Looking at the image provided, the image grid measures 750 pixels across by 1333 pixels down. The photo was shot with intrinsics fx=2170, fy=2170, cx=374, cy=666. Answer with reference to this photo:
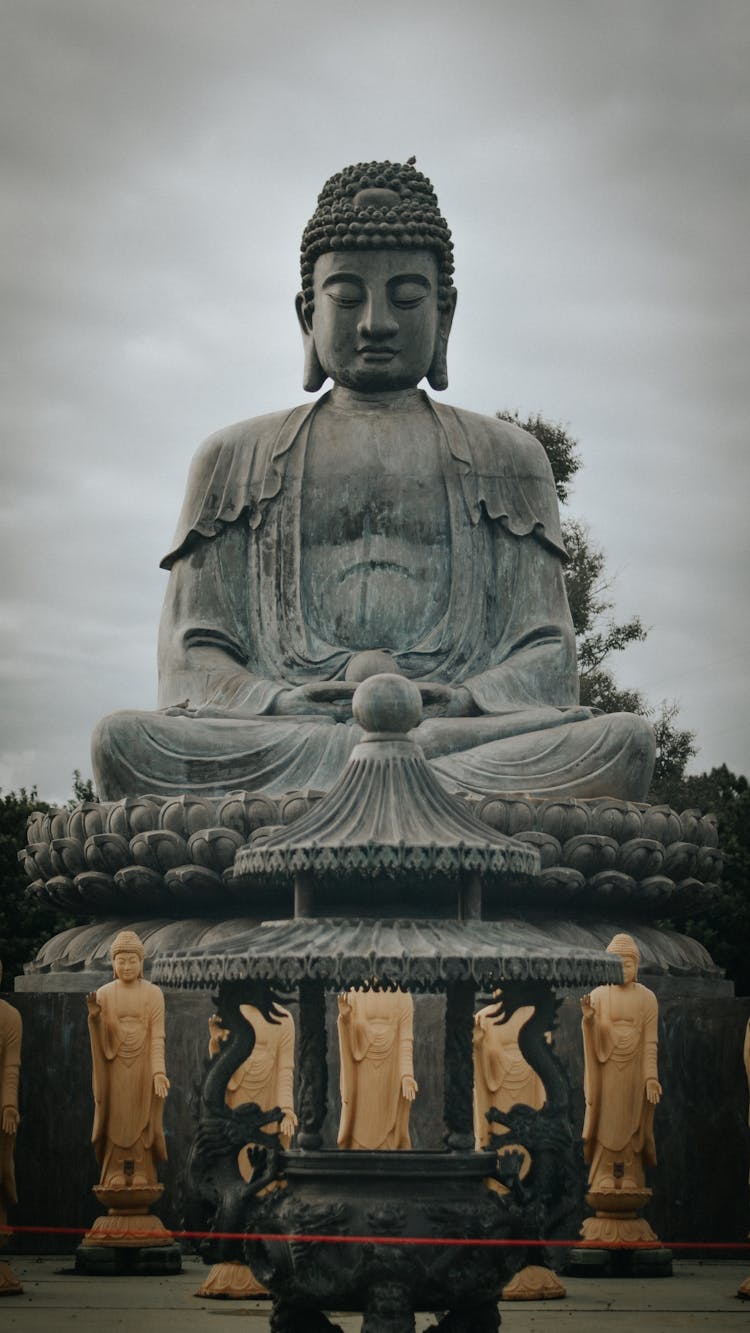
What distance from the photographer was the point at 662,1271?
8375 millimetres

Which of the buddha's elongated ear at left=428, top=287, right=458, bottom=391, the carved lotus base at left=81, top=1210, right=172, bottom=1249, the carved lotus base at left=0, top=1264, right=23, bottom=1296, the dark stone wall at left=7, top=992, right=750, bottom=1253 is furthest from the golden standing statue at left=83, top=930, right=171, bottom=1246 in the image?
the buddha's elongated ear at left=428, top=287, right=458, bottom=391

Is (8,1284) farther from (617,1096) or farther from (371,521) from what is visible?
(371,521)

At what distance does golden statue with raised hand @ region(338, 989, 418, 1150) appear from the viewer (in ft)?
27.4

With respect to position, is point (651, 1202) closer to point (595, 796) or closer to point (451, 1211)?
point (595, 796)

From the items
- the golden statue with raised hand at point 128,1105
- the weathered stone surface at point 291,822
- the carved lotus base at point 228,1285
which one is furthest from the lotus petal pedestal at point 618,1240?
the weathered stone surface at point 291,822

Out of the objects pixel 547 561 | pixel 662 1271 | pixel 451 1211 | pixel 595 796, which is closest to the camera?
pixel 451 1211

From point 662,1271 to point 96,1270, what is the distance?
2.17m

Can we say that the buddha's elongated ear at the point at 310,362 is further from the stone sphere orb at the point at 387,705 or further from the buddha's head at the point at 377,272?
the stone sphere orb at the point at 387,705

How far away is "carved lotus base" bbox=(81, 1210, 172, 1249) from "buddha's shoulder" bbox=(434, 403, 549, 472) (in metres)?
5.59

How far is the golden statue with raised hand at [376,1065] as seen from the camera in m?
8.35

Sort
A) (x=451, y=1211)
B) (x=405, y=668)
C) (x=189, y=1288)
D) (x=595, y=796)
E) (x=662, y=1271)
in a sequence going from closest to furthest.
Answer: (x=451, y=1211), (x=189, y=1288), (x=662, y=1271), (x=595, y=796), (x=405, y=668)

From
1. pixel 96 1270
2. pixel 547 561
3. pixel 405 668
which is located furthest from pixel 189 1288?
pixel 547 561

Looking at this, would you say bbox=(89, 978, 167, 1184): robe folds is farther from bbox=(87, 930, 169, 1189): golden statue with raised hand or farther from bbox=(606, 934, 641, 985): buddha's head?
bbox=(606, 934, 641, 985): buddha's head

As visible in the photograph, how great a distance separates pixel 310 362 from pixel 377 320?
73 cm
